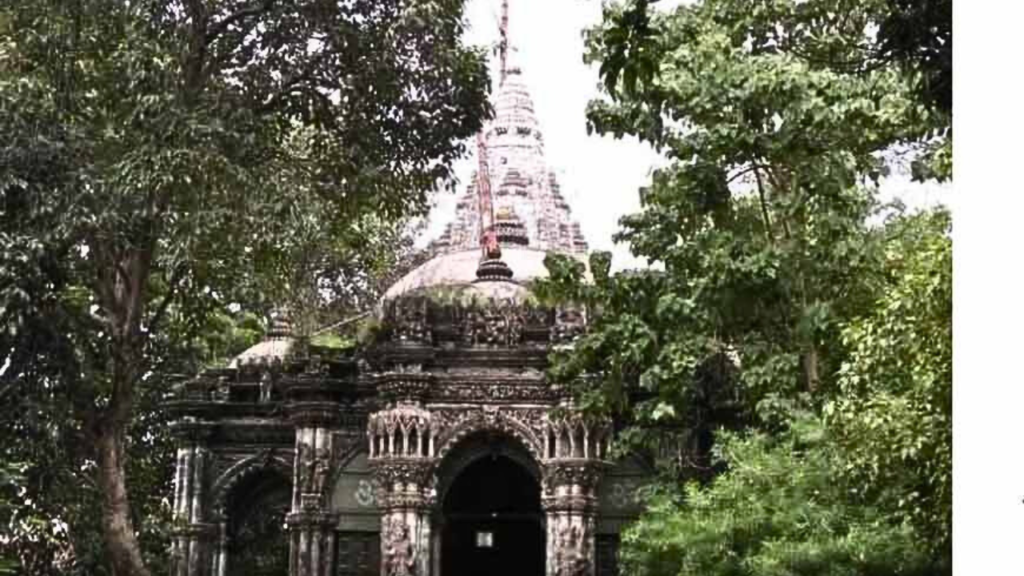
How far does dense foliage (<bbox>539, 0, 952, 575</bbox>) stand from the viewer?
10688mm

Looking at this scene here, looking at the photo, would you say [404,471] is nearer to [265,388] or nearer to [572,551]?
[572,551]

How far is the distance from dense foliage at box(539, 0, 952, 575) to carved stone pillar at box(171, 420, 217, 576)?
5416 millimetres

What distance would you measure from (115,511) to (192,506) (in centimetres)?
522

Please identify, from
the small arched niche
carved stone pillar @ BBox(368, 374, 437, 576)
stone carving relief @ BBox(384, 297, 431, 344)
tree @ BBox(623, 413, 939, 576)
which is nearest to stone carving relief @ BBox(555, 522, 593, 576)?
carved stone pillar @ BBox(368, 374, 437, 576)

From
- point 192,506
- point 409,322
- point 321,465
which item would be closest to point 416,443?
point 409,322

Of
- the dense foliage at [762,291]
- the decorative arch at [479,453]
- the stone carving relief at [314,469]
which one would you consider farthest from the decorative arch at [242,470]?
the dense foliage at [762,291]

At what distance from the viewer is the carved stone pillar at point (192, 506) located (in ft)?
57.3

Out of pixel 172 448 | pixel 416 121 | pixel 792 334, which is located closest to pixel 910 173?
pixel 792 334

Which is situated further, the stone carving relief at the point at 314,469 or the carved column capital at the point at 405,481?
the stone carving relief at the point at 314,469

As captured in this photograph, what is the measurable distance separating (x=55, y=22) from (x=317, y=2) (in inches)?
91.0

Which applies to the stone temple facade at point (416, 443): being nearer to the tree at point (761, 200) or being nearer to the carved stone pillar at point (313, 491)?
the carved stone pillar at point (313, 491)

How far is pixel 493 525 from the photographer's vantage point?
19.6m

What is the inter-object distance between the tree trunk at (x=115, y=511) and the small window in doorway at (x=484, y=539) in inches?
251

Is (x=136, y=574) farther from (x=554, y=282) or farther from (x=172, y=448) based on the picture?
(x=172, y=448)
